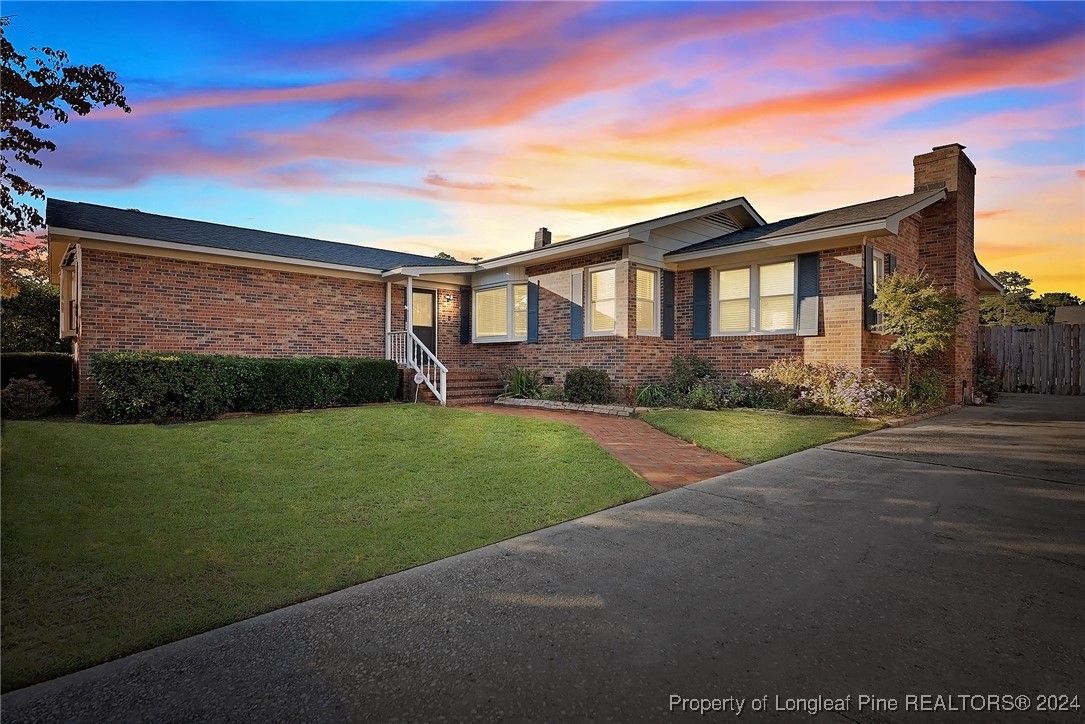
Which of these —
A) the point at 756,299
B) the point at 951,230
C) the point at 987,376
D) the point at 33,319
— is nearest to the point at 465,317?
the point at 756,299

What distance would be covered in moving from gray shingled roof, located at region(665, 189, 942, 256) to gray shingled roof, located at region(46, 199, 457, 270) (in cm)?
729

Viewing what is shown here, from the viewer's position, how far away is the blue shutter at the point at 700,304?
40.7 ft

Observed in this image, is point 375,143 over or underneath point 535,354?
over

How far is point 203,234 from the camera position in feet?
40.5

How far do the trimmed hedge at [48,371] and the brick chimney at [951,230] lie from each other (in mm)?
18797

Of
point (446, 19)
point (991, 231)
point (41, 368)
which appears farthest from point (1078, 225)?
point (41, 368)

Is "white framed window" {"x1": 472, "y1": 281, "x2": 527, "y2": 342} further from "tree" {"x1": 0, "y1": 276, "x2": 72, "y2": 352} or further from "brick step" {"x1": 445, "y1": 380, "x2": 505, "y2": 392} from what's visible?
"tree" {"x1": 0, "y1": 276, "x2": 72, "y2": 352}

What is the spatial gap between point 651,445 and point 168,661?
6.00 m

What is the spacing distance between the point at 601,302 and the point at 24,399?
11368mm

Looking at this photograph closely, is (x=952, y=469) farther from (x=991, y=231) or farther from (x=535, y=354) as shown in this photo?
(x=991, y=231)

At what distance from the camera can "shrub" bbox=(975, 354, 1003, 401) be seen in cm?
1329

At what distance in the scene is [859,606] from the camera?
2.79 meters

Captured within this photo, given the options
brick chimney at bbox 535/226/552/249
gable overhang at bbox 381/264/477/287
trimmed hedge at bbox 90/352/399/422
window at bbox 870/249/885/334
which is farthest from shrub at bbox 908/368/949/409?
trimmed hedge at bbox 90/352/399/422

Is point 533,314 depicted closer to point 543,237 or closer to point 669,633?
point 543,237
